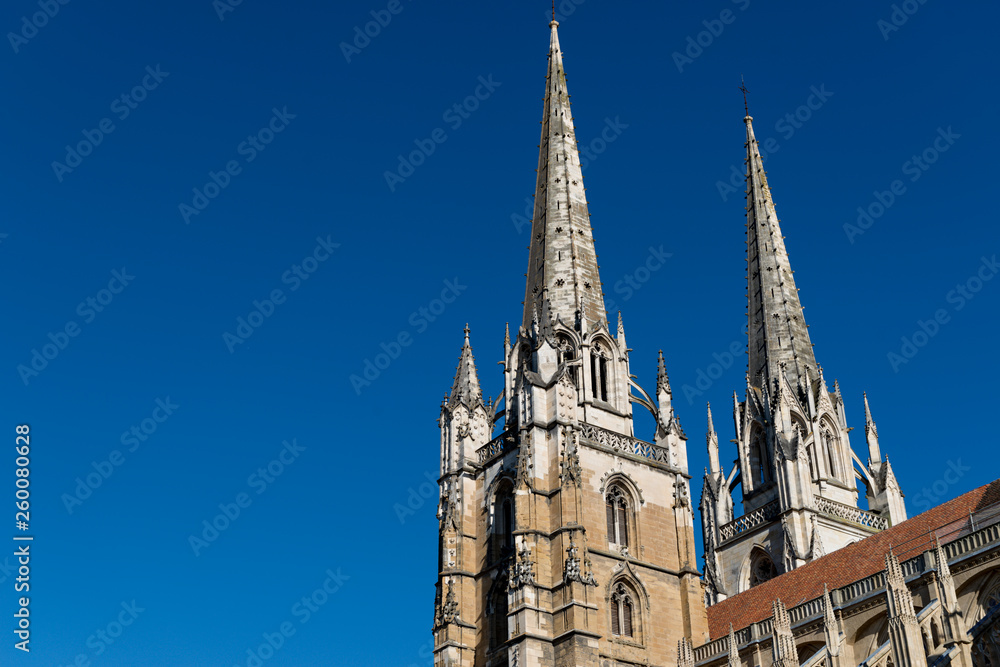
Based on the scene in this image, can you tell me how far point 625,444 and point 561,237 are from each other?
370 inches

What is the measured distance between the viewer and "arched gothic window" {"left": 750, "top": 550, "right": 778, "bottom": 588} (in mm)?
45875

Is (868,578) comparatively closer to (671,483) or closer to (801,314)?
(671,483)

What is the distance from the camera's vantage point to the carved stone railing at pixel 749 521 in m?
46.7

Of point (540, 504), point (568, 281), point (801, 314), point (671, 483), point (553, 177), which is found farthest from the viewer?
point (801, 314)

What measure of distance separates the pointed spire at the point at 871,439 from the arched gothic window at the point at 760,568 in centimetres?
651

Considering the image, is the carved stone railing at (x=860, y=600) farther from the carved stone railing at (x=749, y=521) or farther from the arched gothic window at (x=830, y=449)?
the arched gothic window at (x=830, y=449)

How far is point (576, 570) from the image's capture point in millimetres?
34844

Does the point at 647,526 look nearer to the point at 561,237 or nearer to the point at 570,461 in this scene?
the point at 570,461

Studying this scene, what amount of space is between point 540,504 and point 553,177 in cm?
1555

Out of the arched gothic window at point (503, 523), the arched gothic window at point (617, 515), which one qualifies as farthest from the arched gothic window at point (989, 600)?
the arched gothic window at point (503, 523)

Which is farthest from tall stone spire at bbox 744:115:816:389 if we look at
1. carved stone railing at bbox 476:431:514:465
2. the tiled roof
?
carved stone railing at bbox 476:431:514:465

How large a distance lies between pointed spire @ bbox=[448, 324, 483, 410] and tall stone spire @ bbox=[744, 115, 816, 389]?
14009 mm

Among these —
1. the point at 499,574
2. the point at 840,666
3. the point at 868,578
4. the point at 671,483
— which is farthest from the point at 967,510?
the point at 499,574

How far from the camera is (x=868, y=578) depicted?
1224 inches
